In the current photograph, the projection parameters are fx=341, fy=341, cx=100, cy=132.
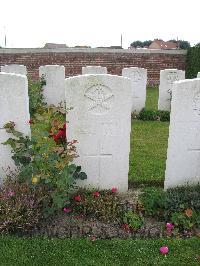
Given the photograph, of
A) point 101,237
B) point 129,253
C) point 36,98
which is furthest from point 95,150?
point 36,98

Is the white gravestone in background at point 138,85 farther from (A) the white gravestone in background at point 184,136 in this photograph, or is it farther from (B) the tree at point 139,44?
(B) the tree at point 139,44

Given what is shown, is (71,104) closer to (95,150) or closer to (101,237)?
(95,150)

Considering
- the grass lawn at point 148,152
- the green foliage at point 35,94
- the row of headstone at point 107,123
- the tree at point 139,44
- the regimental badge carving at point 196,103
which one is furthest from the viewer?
the tree at point 139,44

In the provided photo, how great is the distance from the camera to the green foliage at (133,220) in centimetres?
379

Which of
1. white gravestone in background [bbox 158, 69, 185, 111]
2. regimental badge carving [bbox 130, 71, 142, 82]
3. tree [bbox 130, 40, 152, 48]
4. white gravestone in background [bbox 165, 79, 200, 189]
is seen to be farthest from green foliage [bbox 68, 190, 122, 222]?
tree [bbox 130, 40, 152, 48]

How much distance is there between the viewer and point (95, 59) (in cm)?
1728

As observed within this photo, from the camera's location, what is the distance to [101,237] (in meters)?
3.64

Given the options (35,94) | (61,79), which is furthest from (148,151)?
(61,79)

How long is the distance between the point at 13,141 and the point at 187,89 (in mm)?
2205

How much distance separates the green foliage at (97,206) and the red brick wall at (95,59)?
1354cm

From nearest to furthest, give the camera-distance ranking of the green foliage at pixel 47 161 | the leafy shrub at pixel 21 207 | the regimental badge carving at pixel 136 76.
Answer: the leafy shrub at pixel 21 207, the green foliage at pixel 47 161, the regimental badge carving at pixel 136 76

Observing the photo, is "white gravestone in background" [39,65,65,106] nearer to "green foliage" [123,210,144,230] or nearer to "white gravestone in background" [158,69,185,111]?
"white gravestone in background" [158,69,185,111]

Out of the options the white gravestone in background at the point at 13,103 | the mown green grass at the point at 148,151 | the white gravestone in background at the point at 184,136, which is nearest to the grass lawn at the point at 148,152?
the mown green grass at the point at 148,151

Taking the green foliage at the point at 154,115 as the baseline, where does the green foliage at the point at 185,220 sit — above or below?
below
